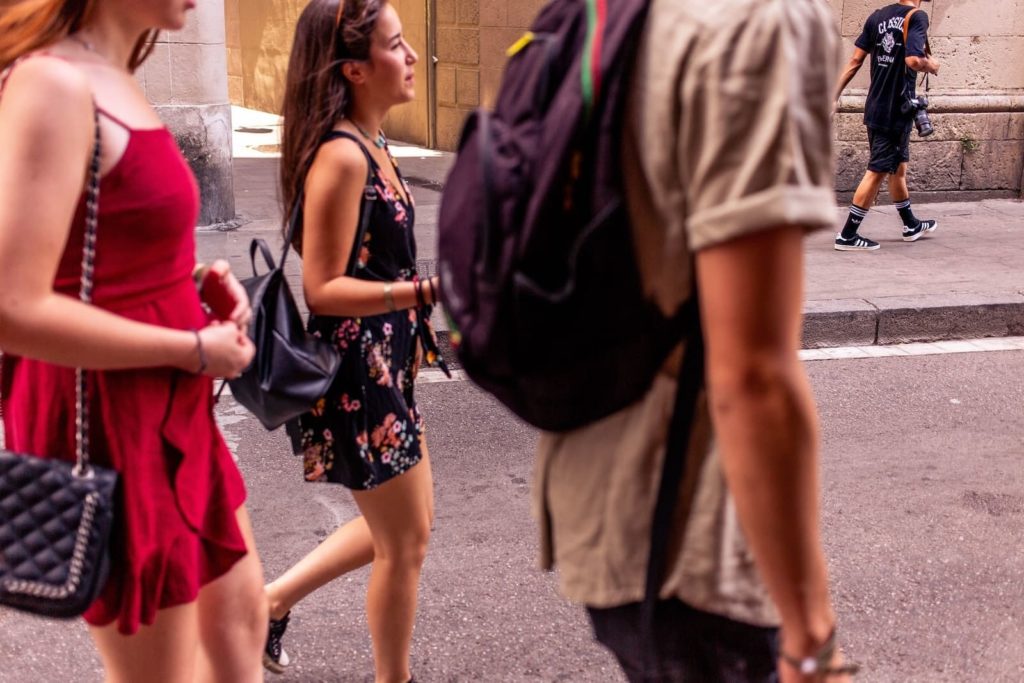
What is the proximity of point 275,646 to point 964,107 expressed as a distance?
Result: 8977mm

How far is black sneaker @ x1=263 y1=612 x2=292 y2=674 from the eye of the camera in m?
3.10

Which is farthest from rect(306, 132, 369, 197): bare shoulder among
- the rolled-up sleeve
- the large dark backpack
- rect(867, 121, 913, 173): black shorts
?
rect(867, 121, 913, 173): black shorts

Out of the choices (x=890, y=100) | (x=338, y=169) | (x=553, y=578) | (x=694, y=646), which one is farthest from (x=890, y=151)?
(x=694, y=646)

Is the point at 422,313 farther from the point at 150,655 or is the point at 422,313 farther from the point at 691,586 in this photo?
the point at 691,586

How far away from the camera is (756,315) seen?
1193mm

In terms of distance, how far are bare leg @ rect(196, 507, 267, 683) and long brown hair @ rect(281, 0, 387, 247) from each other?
852 mm

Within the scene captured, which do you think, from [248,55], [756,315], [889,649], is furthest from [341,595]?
[248,55]

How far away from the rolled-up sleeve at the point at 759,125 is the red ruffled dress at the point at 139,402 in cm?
93

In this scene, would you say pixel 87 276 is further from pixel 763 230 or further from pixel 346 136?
pixel 763 230

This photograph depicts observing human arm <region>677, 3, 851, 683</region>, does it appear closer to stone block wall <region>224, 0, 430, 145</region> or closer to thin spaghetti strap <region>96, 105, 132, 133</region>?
thin spaghetti strap <region>96, 105, 132, 133</region>

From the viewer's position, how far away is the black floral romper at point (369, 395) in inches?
103

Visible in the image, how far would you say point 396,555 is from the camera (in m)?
2.75

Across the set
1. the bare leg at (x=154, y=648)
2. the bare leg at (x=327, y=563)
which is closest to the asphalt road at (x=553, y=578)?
the bare leg at (x=327, y=563)

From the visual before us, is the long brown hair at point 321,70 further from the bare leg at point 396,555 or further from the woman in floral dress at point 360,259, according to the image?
the bare leg at point 396,555
